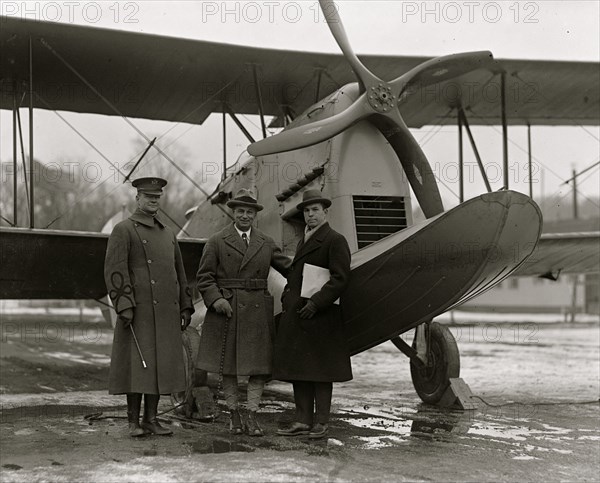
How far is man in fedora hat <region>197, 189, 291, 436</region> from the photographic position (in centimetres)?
541

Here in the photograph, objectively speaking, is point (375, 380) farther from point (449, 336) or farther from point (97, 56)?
point (97, 56)

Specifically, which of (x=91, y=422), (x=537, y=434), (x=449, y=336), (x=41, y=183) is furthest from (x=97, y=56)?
(x=41, y=183)

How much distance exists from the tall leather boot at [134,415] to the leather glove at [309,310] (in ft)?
4.31

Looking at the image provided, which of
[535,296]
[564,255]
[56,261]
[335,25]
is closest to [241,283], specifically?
[335,25]

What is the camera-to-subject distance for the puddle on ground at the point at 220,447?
185 inches

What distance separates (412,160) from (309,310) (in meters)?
2.13

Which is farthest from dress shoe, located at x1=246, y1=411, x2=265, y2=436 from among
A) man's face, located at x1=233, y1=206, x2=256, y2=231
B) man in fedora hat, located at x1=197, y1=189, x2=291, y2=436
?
man's face, located at x1=233, y1=206, x2=256, y2=231

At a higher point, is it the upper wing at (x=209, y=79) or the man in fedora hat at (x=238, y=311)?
the upper wing at (x=209, y=79)

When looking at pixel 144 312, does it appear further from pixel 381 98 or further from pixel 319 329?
pixel 381 98

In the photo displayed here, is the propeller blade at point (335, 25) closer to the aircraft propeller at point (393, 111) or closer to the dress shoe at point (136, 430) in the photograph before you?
the aircraft propeller at point (393, 111)

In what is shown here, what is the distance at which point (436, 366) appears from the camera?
7.45 metres

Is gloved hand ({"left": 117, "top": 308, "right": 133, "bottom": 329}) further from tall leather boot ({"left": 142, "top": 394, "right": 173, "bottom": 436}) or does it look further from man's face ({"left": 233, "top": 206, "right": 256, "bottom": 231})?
man's face ({"left": 233, "top": 206, "right": 256, "bottom": 231})

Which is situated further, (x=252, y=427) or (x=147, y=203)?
(x=147, y=203)

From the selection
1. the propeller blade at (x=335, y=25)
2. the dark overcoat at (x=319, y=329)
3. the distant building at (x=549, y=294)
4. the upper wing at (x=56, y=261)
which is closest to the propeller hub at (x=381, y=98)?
the propeller blade at (x=335, y=25)
